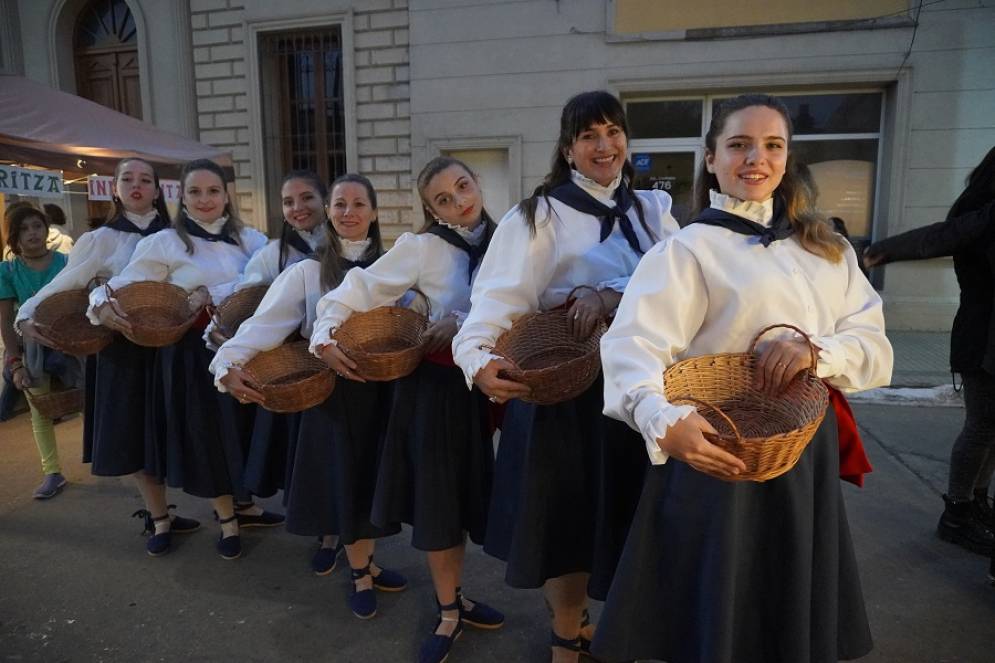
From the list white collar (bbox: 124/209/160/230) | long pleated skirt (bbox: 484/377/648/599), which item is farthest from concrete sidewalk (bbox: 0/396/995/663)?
white collar (bbox: 124/209/160/230)

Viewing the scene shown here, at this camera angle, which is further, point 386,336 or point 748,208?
point 386,336

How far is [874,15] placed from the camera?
8.06 m

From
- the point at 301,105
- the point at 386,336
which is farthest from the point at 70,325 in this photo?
the point at 301,105

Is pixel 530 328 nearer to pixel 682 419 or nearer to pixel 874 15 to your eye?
pixel 682 419

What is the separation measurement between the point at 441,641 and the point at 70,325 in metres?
2.31

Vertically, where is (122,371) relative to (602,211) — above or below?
below

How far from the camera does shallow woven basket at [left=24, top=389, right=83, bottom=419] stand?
3.73 meters

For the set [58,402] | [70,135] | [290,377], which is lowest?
[58,402]

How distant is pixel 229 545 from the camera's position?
11.1 ft

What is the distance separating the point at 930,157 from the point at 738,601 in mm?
8478

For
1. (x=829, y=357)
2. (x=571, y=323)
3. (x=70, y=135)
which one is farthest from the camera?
(x=70, y=135)

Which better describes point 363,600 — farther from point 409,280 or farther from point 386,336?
point 409,280

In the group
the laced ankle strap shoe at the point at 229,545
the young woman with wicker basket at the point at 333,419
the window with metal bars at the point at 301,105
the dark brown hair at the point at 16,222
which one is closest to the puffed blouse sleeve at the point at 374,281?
the young woman with wicker basket at the point at 333,419

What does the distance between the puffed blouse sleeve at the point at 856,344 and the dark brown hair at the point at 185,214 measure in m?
2.94
